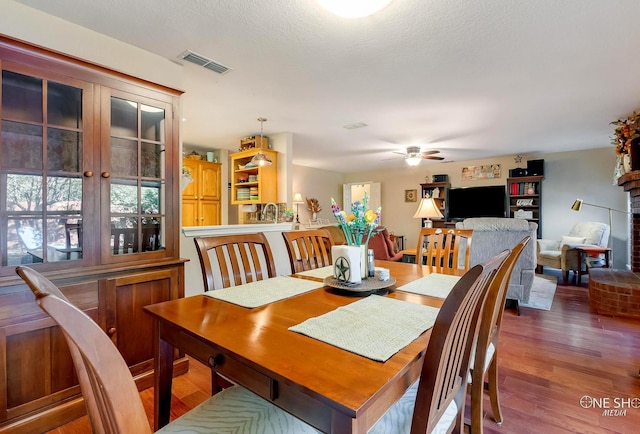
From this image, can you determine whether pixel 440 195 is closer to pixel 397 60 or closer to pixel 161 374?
pixel 397 60

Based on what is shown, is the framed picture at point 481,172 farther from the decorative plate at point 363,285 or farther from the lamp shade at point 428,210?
the decorative plate at point 363,285

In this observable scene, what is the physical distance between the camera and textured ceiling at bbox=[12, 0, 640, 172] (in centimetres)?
175

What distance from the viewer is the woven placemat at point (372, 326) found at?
86 cm

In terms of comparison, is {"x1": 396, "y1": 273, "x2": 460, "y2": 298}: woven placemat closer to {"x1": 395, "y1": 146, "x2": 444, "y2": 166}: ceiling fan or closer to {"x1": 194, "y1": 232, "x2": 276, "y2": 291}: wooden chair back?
{"x1": 194, "y1": 232, "x2": 276, "y2": 291}: wooden chair back

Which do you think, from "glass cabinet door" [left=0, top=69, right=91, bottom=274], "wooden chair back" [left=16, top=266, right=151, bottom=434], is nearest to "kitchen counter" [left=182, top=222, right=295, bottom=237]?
"glass cabinet door" [left=0, top=69, right=91, bottom=274]

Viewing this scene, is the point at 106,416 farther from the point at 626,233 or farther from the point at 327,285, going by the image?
the point at 626,233

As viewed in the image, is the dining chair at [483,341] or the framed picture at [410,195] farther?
the framed picture at [410,195]

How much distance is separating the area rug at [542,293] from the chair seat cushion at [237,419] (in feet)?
12.1

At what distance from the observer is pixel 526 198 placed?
6176mm

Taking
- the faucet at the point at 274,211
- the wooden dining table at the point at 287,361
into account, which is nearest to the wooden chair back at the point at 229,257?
the wooden dining table at the point at 287,361

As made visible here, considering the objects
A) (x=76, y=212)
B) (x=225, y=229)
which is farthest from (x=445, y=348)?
(x=225, y=229)

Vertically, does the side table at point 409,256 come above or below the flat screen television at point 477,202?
below

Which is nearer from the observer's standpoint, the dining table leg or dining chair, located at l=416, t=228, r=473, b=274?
the dining table leg

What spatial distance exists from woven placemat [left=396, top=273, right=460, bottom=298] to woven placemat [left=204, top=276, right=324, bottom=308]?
1.51ft
